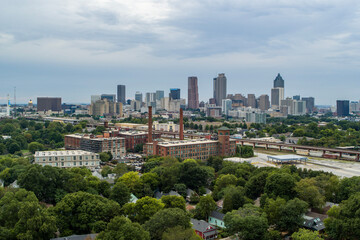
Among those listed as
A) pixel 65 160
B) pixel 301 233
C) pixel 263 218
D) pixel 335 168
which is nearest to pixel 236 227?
pixel 263 218

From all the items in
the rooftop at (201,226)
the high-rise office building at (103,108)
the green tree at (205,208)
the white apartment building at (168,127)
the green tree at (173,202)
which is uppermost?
the high-rise office building at (103,108)

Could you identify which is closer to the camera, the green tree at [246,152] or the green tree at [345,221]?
the green tree at [345,221]

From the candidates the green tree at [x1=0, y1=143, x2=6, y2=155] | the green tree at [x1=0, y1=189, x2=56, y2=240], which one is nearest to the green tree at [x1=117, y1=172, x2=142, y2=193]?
the green tree at [x1=0, y1=189, x2=56, y2=240]

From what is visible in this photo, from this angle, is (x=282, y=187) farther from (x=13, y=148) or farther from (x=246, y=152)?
(x=13, y=148)

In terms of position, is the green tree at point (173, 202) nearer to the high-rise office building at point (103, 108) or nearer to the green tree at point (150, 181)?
the green tree at point (150, 181)

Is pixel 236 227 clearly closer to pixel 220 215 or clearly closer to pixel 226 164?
pixel 220 215

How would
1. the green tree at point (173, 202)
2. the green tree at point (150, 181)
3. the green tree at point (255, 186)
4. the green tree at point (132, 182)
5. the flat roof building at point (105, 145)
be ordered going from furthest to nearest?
1. the flat roof building at point (105, 145)
2. the green tree at point (150, 181)
3. the green tree at point (132, 182)
4. the green tree at point (255, 186)
5. the green tree at point (173, 202)

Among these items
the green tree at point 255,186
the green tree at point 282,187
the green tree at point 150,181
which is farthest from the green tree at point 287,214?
the green tree at point 150,181
